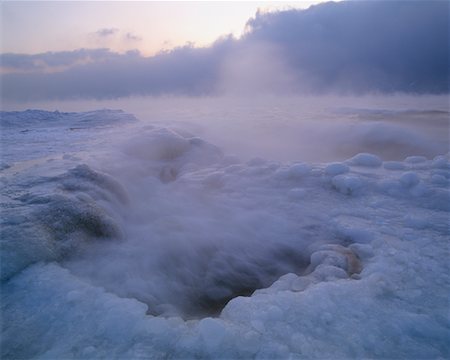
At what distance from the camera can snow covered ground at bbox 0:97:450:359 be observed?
6.60ft

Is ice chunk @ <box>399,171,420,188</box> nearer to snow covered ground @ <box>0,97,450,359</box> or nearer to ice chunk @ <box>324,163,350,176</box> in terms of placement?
snow covered ground @ <box>0,97,450,359</box>

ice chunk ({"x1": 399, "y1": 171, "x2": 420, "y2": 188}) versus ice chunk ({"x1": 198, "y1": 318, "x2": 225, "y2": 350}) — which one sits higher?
ice chunk ({"x1": 399, "y1": 171, "x2": 420, "y2": 188})

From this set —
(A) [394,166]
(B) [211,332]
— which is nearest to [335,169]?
(A) [394,166]

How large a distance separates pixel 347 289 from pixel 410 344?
551 mm

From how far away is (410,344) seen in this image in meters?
2.01

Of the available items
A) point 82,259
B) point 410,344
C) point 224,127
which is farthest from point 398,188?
point 224,127

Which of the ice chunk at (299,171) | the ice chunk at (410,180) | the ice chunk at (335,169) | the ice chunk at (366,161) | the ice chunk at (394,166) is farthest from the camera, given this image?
the ice chunk at (366,161)

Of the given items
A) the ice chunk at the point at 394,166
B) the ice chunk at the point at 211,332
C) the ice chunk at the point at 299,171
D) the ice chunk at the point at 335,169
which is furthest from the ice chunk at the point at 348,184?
the ice chunk at the point at 211,332

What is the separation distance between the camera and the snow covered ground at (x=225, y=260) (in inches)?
79.2

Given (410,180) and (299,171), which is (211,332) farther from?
(410,180)

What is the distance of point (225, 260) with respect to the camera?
11.7 feet

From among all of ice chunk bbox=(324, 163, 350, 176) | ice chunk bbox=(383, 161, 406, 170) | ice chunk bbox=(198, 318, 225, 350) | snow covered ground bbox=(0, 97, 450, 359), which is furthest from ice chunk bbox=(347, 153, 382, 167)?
ice chunk bbox=(198, 318, 225, 350)

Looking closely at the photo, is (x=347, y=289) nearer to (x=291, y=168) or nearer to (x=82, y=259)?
(x=82, y=259)

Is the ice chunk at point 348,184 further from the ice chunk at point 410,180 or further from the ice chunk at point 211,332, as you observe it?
the ice chunk at point 211,332
